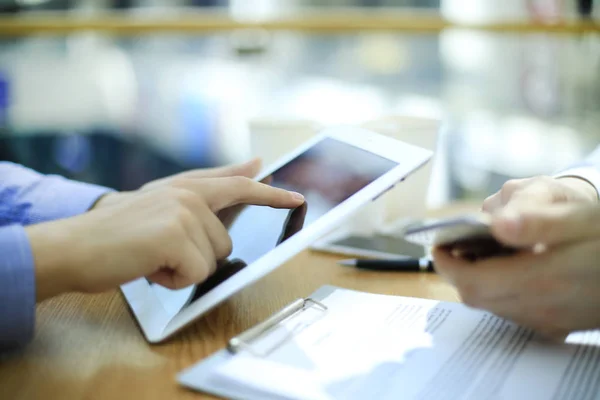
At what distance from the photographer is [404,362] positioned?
1.40ft

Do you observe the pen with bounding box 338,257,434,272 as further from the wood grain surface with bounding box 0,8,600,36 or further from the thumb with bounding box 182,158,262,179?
the wood grain surface with bounding box 0,8,600,36

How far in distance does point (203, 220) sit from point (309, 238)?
0.30 ft

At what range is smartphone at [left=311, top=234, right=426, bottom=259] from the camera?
0.73 meters

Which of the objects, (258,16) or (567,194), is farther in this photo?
(258,16)

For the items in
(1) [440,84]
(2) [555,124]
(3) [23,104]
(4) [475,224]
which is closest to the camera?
(4) [475,224]

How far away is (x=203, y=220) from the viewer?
1.70 ft

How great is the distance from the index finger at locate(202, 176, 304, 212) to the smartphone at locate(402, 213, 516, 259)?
0.55ft

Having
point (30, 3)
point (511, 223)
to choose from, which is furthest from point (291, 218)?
point (30, 3)

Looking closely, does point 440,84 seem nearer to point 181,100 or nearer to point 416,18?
point 416,18

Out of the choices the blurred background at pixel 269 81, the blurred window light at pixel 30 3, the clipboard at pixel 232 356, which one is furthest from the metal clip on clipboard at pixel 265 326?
the blurred window light at pixel 30 3

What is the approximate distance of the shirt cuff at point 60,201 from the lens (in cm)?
72

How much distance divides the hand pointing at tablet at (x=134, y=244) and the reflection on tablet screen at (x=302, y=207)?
0.9 inches

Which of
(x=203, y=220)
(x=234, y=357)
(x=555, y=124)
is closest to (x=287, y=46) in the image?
(x=555, y=124)

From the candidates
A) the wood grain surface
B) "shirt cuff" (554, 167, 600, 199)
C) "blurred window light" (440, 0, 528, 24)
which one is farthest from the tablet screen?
"blurred window light" (440, 0, 528, 24)
